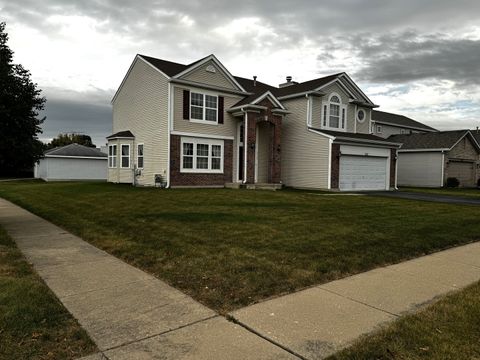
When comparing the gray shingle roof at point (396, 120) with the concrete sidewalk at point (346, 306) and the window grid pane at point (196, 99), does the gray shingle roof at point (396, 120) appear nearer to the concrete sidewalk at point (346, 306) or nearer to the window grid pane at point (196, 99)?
the window grid pane at point (196, 99)

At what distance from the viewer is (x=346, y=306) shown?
4.61m

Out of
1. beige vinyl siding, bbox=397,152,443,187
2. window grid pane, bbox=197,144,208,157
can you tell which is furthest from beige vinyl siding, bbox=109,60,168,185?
beige vinyl siding, bbox=397,152,443,187

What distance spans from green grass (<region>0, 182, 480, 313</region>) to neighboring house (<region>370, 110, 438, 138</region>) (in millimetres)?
30220

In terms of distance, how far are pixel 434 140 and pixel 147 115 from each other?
80.8ft

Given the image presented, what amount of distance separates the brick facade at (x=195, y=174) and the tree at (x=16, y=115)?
1058 centimetres

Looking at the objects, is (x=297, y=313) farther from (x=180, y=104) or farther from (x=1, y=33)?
(x=180, y=104)

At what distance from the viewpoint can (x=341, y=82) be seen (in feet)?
85.3

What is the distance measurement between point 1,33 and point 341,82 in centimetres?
2071

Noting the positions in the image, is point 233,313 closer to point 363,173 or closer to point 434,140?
point 363,173

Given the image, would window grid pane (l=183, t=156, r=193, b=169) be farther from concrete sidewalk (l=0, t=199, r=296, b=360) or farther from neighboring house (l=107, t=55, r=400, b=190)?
concrete sidewalk (l=0, t=199, r=296, b=360)

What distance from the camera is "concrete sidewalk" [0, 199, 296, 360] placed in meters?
3.49

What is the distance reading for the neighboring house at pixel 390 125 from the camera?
42594 millimetres

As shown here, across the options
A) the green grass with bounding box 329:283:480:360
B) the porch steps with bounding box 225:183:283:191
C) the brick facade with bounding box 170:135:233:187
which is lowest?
the green grass with bounding box 329:283:480:360

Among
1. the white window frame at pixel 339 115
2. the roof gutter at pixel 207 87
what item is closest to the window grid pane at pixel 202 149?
the roof gutter at pixel 207 87
